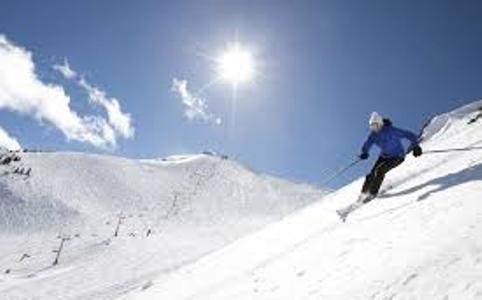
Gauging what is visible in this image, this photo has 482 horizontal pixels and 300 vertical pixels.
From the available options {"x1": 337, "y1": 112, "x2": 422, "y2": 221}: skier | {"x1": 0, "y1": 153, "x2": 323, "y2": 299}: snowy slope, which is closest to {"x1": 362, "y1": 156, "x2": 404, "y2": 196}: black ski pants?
{"x1": 337, "y1": 112, "x2": 422, "y2": 221}: skier

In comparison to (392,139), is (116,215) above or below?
above

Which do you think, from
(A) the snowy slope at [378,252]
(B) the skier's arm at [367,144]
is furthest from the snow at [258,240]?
(B) the skier's arm at [367,144]

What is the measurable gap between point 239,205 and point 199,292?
92229 millimetres

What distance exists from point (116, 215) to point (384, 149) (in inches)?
3139

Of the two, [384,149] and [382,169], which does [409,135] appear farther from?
[382,169]

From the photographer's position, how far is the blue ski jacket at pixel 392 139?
51.5 ft

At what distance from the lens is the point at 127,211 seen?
96.3 metres

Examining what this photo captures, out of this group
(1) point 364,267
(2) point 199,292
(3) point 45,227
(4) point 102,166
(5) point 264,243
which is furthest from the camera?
(4) point 102,166

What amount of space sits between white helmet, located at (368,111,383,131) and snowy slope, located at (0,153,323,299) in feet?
54.2

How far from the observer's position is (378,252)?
9867 mm

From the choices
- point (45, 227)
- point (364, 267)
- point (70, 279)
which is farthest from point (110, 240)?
point (364, 267)

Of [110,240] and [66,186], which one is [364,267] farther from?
[66,186]

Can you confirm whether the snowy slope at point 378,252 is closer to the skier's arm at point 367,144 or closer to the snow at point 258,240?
the snow at point 258,240

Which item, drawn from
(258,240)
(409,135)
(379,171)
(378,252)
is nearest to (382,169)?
(379,171)
